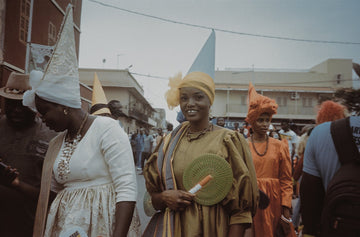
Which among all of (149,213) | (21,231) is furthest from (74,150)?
(21,231)

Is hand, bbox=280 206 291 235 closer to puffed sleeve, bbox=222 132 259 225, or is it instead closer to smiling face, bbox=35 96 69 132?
puffed sleeve, bbox=222 132 259 225

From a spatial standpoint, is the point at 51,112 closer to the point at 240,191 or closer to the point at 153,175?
the point at 153,175

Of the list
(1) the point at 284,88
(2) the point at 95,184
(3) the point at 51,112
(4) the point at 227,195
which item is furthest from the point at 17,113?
(1) the point at 284,88

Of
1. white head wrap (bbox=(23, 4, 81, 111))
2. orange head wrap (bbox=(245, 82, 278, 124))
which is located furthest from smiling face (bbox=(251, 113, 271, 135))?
white head wrap (bbox=(23, 4, 81, 111))

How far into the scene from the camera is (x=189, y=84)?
2.19 m

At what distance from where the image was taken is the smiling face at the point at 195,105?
217 cm

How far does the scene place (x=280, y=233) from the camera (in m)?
3.51

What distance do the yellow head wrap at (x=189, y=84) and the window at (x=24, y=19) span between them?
9296mm

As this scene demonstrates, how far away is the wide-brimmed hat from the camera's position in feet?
8.36

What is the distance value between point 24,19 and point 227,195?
34.2 ft

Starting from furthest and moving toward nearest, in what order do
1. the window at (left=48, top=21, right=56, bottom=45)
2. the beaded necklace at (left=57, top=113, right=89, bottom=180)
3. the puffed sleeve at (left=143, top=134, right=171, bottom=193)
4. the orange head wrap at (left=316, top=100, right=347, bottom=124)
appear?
the window at (left=48, top=21, right=56, bottom=45) < the orange head wrap at (left=316, top=100, right=347, bottom=124) < the puffed sleeve at (left=143, top=134, right=171, bottom=193) < the beaded necklace at (left=57, top=113, right=89, bottom=180)

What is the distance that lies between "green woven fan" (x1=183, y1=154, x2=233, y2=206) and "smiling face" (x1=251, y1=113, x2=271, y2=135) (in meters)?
2.13

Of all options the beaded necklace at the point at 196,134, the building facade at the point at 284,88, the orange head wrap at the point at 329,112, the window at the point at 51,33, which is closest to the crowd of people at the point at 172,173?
the beaded necklace at the point at 196,134

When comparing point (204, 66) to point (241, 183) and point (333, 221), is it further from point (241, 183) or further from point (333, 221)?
point (333, 221)
